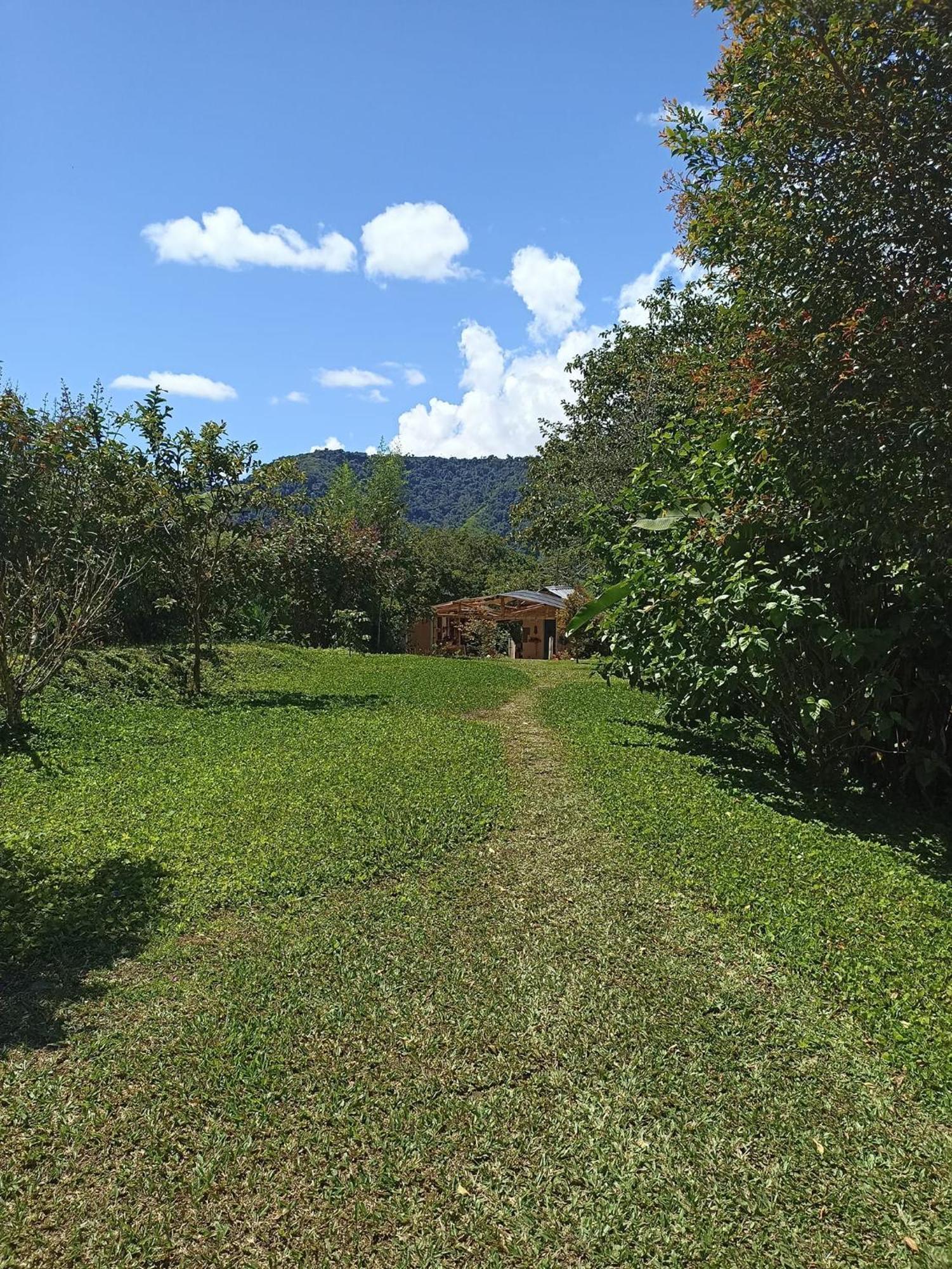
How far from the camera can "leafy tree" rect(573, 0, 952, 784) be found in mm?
4066

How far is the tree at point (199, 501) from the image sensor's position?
422 inches

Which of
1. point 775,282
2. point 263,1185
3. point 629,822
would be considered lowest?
point 263,1185

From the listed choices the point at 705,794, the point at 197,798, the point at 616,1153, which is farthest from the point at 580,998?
the point at 197,798

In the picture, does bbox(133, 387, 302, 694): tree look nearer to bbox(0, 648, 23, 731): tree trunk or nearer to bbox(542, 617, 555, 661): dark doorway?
bbox(0, 648, 23, 731): tree trunk

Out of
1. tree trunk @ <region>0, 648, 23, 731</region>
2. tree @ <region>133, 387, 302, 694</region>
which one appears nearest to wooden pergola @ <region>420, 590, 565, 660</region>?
tree @ <region>133, 387, 302, 694</region>

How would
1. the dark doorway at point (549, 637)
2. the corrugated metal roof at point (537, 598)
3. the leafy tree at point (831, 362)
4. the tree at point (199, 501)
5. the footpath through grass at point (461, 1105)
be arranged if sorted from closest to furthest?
1. the footpath through grass at point (461, 1105)
2. the leafy tree at point (831, 362)
3. the tree at point (199, 501)
4. the corrugated metal roof at point (537, 598)
5. the dark doorway at point (549, 637)

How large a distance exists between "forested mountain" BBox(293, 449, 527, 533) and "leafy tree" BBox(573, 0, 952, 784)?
263ft

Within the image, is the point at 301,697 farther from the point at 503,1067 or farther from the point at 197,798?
the point at 503,1067

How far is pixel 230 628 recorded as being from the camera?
17172 mm

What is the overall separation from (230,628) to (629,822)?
13.5m

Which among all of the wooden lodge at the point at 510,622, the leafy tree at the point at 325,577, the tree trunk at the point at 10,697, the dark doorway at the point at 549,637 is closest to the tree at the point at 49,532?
the tree trunk at the point at 10,697

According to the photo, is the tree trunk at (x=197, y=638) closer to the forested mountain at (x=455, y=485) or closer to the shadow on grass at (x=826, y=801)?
the shadow on grass at (x=826, y=801)

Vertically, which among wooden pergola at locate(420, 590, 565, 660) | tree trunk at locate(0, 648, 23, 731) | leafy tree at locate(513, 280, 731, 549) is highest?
leafy tree at locate(513, 280, 731, 549)

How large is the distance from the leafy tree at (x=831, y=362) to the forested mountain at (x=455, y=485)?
80184 millimetres
